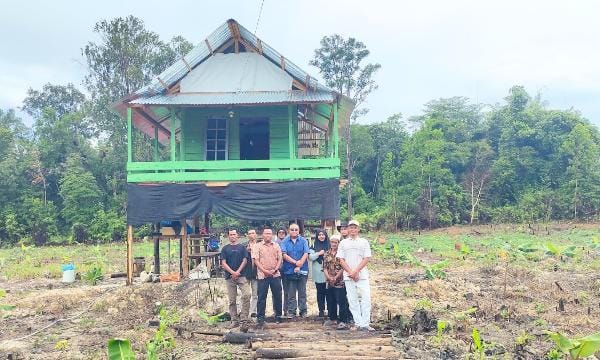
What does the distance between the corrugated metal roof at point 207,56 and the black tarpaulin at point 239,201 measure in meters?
2.87

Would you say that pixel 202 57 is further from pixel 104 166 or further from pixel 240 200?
pixel 104 166

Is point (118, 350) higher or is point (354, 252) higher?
point (354, 252)

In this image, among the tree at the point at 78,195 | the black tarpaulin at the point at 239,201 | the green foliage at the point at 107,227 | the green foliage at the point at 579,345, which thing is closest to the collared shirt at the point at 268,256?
the green foliage at the point at 579,345

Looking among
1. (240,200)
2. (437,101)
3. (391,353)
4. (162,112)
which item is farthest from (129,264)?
(437,101)

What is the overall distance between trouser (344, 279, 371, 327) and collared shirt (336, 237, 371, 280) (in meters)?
0.12

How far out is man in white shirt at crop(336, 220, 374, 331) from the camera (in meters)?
9.73

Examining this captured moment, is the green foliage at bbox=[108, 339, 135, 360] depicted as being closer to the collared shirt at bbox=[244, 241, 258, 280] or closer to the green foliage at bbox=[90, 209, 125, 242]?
the collared shirt at bbox=[244, 241, 258, 280]

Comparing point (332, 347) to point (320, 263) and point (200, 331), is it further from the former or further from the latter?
point (200, 331)

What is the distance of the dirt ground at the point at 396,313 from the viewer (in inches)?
385

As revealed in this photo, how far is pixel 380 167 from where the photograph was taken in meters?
47.4

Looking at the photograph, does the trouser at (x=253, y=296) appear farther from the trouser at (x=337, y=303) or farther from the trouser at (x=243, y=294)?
the trouser at (x=337, y=303)

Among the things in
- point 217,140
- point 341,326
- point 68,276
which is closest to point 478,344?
point 341,326

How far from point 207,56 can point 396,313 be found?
981cm

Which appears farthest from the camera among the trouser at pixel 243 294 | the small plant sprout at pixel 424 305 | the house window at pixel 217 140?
the house window at pixel 217 140
